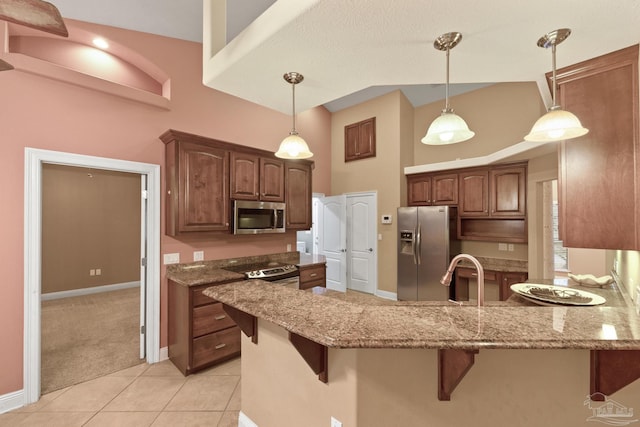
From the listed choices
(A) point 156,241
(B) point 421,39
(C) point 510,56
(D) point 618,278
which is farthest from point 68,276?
(D) point 618,278

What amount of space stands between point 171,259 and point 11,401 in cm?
156

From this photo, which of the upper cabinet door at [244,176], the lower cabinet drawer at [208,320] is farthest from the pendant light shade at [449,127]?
the lower cabinet drawer at [208,320]

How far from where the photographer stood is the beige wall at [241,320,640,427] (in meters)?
1.21

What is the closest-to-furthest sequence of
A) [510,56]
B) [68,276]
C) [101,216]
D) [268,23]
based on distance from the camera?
[268,23], [510,56], [68,276], [101,216]

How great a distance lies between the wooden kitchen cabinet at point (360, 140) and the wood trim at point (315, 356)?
14.6 feet

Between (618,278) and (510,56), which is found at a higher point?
(510,56)

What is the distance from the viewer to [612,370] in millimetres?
1126

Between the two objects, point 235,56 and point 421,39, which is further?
point 235,56

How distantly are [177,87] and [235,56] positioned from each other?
2.10m

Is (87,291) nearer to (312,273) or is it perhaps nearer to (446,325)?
(312,273)

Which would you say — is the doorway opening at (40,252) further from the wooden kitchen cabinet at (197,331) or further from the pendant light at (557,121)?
the pendant light at (557,121)

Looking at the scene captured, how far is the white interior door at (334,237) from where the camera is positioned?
5.65 metres

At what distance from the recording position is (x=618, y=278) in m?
2.37

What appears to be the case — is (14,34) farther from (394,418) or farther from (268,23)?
(394,418)
